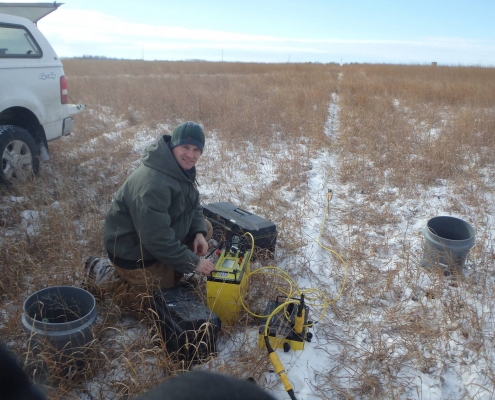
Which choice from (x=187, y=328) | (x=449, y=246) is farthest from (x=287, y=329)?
(x=449, y=246)

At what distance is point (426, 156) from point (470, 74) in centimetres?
1372

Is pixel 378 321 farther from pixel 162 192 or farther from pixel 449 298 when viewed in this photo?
pixel 162 192

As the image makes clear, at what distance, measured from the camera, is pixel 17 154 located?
15.1 ft

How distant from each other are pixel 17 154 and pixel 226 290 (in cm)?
330

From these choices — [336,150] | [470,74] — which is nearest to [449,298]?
[336,150]

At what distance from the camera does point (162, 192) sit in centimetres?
259

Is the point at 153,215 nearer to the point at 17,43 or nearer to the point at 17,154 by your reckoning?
the point at 17,154

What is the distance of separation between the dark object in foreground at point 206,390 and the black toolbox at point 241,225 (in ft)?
8.73

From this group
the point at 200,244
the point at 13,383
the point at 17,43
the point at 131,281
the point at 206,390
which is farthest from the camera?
the point at 17,43

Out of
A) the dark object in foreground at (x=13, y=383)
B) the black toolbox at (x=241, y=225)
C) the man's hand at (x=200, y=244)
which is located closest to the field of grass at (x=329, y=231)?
the black toolbox at (x=241, y=225)

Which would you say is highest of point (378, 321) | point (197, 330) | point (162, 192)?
point (162, 192)

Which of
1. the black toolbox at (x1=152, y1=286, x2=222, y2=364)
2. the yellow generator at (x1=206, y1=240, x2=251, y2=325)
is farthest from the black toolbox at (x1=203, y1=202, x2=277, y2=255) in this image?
the black toolbox at (x1=152, y1=286, x2=222, y2=364)

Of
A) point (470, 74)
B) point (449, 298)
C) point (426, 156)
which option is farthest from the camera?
point (470, 74)

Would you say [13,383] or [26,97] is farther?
[26,97]
